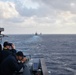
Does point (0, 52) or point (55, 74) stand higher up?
point (0, 52)

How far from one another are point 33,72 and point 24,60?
91 centimetres

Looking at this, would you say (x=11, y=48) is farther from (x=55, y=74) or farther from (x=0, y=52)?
(x=55, y=74)

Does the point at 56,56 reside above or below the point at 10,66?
below

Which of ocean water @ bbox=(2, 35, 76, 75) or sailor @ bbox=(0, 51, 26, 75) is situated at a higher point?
sailor @ bbox=(0, 51, 26, 75)

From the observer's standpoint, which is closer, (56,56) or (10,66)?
(10,66)

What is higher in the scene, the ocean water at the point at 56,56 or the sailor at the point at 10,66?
the sailor at the point at 10,66

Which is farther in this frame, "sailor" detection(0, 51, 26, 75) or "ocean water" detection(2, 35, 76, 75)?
"ocean water" detection(2, 35, 76, 75)

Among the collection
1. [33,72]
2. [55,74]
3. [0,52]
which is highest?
[0,52]

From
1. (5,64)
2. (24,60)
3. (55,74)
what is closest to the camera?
(5,64)

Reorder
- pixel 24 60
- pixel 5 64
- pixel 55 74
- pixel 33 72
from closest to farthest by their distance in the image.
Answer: pixel 5 64
pixel 24 60
pixel 33 72
pixel 55 74

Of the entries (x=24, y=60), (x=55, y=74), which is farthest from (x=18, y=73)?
(x=55, y=74)

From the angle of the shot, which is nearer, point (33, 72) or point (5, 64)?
point (5, 64)

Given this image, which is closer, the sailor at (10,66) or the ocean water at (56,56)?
the sailor at (10,66)

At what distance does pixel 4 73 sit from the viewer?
7.12m
